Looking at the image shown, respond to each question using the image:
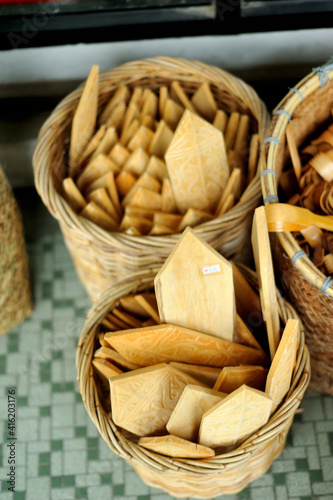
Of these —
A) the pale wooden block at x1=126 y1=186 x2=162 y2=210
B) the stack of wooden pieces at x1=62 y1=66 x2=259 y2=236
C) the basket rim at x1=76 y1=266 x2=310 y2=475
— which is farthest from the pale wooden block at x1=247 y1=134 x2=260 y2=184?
the basket rim at x1=76 y1=266 x2=310 y2=475

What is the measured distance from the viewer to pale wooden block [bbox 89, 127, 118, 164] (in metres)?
1.23

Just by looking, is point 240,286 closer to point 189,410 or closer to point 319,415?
point 189,410

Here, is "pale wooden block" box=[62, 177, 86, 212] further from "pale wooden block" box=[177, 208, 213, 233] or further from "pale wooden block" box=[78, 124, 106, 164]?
Answer: "pale wooden block" box=[177, 208, 213, 233]

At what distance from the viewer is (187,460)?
903 mm

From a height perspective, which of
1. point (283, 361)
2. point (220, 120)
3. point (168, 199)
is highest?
point (220, 120)

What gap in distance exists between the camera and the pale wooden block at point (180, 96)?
1.28 metres

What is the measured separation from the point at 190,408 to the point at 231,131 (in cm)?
66

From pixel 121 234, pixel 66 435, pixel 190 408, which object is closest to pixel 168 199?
pixel 121 234

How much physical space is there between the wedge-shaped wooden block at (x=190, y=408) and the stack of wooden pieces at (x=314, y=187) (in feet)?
1.07

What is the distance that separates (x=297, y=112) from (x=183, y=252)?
1.43 feet

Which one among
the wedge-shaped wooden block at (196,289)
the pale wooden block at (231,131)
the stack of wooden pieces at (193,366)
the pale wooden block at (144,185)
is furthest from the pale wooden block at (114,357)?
the pale wooden block at (231,131)

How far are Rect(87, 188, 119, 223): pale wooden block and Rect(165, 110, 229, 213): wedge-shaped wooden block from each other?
0.14 m

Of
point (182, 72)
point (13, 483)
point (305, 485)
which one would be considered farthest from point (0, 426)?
point (182, 72)

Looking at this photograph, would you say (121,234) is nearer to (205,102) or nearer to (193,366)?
(193,366)
